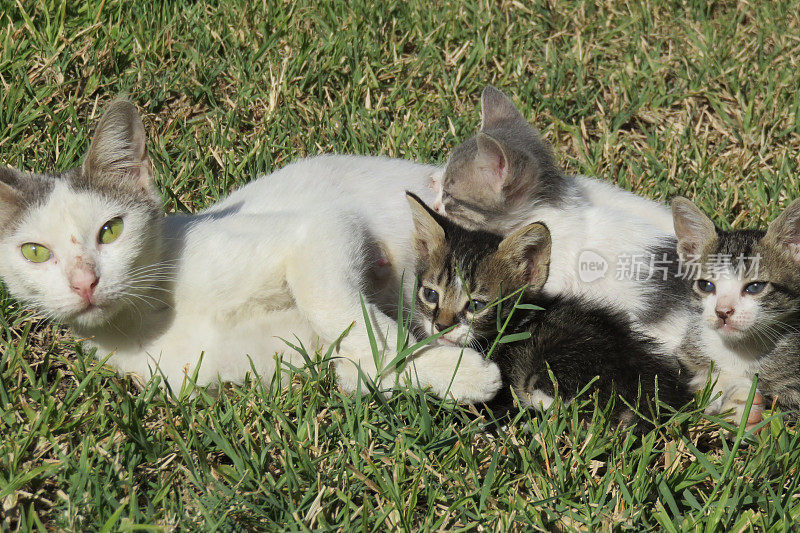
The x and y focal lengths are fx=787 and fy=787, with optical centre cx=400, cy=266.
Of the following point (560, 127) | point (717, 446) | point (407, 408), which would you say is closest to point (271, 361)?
point (407, 408)

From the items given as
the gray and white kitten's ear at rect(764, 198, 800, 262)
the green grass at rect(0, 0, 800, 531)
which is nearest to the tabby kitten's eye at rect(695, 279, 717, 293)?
the gray and white kitten's ear at rect(764, 198, 800, 262)

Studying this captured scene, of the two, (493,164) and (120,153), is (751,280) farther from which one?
(120,153)

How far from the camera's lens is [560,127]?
442 centimetres

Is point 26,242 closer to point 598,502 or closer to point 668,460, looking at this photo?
point 598,502

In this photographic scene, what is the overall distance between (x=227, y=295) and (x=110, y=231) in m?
0.44

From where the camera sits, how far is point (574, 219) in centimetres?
344

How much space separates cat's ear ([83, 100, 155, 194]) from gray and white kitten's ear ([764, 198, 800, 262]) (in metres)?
2.24

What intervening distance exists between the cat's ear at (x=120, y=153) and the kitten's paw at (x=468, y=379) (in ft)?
4.06

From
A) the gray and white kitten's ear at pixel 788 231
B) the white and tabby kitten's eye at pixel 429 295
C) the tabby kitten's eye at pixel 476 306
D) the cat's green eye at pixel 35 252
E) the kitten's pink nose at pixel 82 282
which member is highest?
the gray and white kitten's ear at pixel 788 231

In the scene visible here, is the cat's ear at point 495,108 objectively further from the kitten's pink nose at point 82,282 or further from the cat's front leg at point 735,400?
the kitten's pink nose at point 82,282

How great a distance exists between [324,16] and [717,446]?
338 cm

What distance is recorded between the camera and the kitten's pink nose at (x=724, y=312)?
9.06 feet

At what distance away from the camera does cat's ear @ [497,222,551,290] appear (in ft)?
9.18

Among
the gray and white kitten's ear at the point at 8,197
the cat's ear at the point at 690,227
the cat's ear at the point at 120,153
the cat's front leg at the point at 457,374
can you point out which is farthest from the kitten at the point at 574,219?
the gray and white kitten's ear at the point at 8,197
